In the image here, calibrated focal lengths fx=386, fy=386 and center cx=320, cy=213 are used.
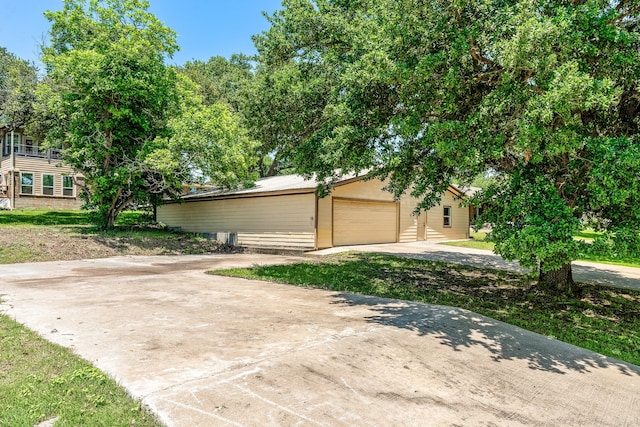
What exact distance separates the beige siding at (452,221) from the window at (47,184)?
25.8 m

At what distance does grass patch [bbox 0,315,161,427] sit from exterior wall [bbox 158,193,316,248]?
1220cm

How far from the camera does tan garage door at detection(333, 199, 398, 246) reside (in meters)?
17.1

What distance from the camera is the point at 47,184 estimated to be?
89.2 feet

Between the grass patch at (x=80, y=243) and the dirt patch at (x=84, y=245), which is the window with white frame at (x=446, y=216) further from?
the grass patch at (x=80, y=243)

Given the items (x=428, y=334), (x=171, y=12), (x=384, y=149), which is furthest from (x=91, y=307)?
(x=171, y=12)

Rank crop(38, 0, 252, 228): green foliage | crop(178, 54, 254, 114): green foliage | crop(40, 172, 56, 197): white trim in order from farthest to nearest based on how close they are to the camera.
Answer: crop(178, 54, 254, 114): green foliage, crop(40, 172, 56, 197): white trim, crop(38, 0, 252, 228): green foliage

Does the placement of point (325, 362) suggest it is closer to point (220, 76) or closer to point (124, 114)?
point (124, 114)

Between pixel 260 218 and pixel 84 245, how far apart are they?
7.08 meters

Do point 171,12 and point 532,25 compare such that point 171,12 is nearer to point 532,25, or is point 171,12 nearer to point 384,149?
point 384,149

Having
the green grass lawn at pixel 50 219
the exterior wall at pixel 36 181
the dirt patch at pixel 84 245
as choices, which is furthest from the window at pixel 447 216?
the exterior wall at pixel 36 181

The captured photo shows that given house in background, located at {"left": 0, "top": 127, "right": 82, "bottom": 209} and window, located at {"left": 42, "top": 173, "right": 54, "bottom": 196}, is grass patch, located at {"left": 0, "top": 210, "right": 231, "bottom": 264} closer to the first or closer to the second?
house in background, located at {"left": 0, "top": 127, "right": 82, "bottom": 209}

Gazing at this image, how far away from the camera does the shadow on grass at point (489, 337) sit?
4.68 m

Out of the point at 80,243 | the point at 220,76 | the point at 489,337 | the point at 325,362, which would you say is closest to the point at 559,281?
the point at 489,337

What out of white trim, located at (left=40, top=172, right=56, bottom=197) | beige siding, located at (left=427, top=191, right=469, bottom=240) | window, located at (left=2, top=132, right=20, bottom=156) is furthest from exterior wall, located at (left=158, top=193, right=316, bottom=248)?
window, located at (left=2, top=132, right=20, bottom=156)
